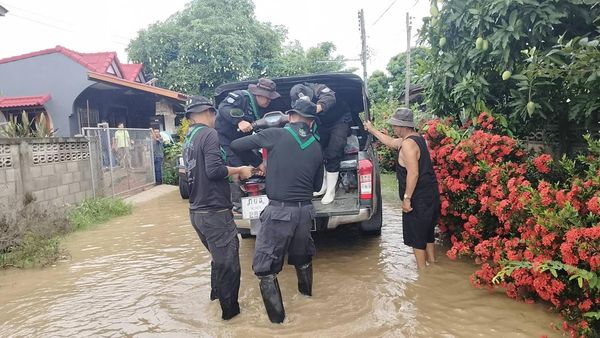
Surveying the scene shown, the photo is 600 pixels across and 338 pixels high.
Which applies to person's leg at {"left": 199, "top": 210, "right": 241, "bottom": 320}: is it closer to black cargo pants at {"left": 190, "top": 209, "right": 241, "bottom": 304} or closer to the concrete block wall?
black cargo pants at {"left": 190, "top": 209, "right": 241, "bottom": 304}

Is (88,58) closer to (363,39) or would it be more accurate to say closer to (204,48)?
(204,48)

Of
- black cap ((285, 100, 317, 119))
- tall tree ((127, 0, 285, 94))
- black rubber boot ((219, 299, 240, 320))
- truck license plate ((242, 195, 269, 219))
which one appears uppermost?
tall tree ((127, 0, 285, 94))

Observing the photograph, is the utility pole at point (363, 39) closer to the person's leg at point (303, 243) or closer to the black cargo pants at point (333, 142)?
the black cargo pants at point (333, 142)

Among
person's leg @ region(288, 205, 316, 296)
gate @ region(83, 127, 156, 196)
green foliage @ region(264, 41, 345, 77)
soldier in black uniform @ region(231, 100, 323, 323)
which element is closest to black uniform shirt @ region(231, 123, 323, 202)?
soldier in black uniform @ region(231, 100, 323, 323)

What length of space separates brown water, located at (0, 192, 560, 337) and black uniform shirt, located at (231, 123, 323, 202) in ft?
3.42

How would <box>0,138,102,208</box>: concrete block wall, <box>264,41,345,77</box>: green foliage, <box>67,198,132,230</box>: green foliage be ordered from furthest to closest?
<box>264,41,345,77</box>: green foliage < <box>67,198,132,230</box>: green foliage < <box>0,138,102,208</box>: concrete block wall

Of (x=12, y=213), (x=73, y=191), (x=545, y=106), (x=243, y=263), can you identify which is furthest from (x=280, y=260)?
(x=73, y=191)

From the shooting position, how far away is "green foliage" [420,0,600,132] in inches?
164

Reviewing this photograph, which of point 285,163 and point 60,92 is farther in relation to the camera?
point 60,92

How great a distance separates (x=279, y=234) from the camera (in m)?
3.70

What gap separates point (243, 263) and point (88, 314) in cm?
184

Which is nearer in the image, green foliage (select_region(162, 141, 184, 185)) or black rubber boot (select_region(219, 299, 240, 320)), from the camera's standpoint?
black rubber boot (select_region(219, 299, 240, 320))

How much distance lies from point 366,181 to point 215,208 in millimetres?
1875

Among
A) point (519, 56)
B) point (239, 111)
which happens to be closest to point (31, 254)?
point (239, 111)
